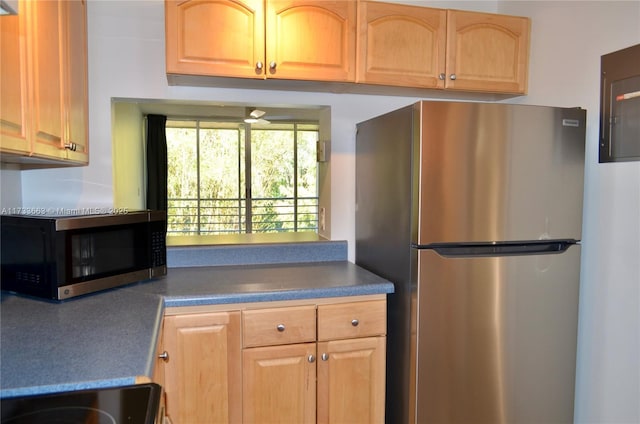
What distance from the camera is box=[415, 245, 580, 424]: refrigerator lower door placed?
1.64 metres

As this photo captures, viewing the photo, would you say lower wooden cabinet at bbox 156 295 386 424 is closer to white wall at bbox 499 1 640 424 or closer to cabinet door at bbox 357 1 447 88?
white wall at bbox 499 1 640 424

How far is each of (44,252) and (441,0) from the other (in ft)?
7.14

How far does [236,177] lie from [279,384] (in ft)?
12.9

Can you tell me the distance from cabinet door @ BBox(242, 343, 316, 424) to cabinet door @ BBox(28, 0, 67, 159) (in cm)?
99

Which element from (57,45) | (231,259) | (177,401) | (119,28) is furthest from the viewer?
(231,259)

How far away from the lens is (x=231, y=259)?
2.14 meters

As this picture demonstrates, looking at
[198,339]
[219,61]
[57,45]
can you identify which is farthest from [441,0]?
[198,339]

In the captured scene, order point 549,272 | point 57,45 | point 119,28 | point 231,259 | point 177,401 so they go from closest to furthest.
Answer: point 57,45
point 177,401
point 549,272
point 119,28
point 231,259

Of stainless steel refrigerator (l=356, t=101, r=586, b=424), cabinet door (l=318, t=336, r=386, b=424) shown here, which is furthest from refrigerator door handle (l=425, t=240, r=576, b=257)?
cabinet door (l=318, t=336, r=386, b=424)

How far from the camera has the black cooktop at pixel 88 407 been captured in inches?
32.7

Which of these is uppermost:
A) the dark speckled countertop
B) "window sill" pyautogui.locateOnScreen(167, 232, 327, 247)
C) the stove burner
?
"window sill" pyautogui.locateOnScreen(167, 232, 327, 247)

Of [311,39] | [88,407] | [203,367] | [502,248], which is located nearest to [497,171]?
[502,248]

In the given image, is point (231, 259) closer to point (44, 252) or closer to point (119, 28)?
point (44, 252)

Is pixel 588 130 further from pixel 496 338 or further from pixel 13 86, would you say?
pixel 13 86
